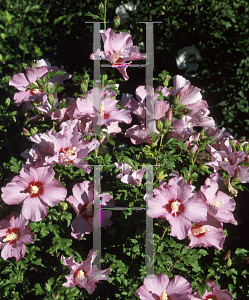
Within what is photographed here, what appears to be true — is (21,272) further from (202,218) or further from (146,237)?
(202,218)

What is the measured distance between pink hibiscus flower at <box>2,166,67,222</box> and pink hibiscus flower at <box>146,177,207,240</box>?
0.43 m

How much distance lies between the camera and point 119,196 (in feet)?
5.44

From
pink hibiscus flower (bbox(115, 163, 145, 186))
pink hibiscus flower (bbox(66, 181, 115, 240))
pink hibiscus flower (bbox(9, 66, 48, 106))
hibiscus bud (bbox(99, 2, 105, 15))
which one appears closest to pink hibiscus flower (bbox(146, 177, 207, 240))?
pink hibiscus flower (bbox(115, 163, 145, 186))

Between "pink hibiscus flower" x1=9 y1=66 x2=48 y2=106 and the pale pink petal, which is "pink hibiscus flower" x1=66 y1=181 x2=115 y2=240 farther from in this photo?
"pink hibiscus flower" x1=9 y1=66 x2=48 y2=106

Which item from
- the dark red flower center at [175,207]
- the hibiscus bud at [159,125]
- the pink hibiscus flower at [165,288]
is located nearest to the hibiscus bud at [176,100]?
the hibiscus bud at [159,125]

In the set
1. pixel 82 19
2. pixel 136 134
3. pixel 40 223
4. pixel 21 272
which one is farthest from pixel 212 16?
pixel 21 272

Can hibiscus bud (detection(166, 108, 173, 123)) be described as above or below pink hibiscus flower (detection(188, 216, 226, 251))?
above

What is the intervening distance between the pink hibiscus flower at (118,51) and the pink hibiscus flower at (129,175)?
477 millimetres

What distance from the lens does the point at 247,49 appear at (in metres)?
3.07

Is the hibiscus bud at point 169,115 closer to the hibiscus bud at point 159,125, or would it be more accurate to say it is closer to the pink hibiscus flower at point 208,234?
the hibiscus bud at point 159,125

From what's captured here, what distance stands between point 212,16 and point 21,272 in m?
2.96

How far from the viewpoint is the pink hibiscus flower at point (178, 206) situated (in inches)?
55.7

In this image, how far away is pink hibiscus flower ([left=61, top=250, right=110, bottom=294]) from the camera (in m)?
1.58

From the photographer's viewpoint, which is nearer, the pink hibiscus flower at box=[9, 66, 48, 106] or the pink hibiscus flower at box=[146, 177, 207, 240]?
the pink hibiscus flower at box=[146, 177, 207, 240]
